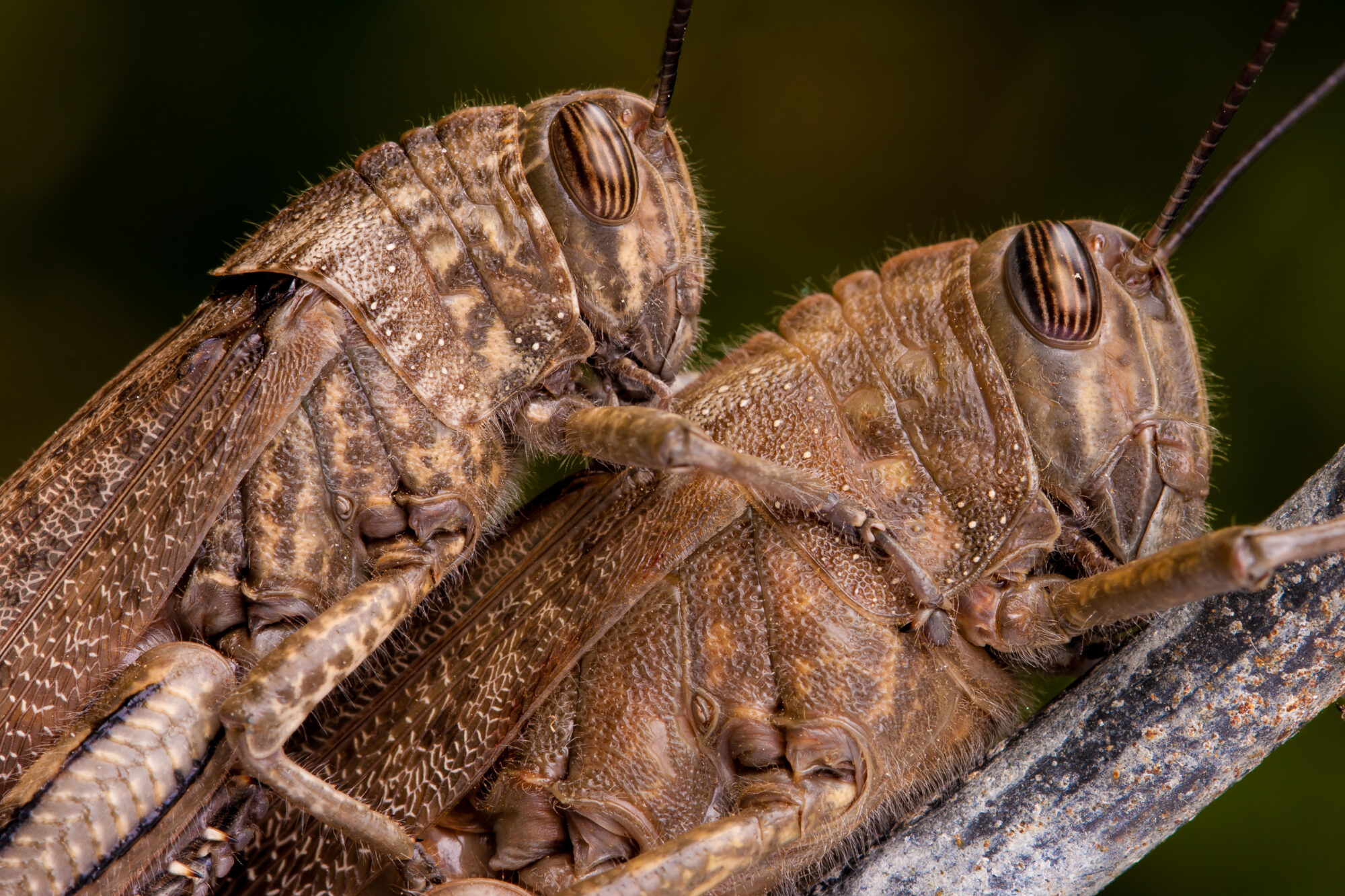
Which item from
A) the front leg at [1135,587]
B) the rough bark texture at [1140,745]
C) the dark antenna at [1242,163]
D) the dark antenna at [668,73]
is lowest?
the rough bark texture at [1140,745]

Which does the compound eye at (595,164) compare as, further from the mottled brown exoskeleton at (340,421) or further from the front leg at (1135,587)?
the front leg at (1135,587)

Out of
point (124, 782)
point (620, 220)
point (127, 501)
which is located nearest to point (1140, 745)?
point (620, 220)

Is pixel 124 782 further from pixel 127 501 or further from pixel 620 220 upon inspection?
pixel 620 220

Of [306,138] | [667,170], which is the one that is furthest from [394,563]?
[306,138]

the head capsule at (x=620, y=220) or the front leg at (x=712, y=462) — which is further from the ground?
the head capsule at (x=620, y=220)

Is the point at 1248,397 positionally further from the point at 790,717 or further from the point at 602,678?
the point at 602,678

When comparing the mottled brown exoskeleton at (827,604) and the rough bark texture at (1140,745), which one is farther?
the mottled brown exoskeleton at (827,604)

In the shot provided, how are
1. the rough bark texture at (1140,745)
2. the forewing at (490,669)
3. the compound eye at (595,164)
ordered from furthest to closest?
the compound eye at (595,164) → the forewing at (490,669) → the rough bark texture at (1140,745)

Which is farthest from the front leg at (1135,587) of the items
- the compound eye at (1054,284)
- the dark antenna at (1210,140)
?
the dark antenna at (1210,140)
